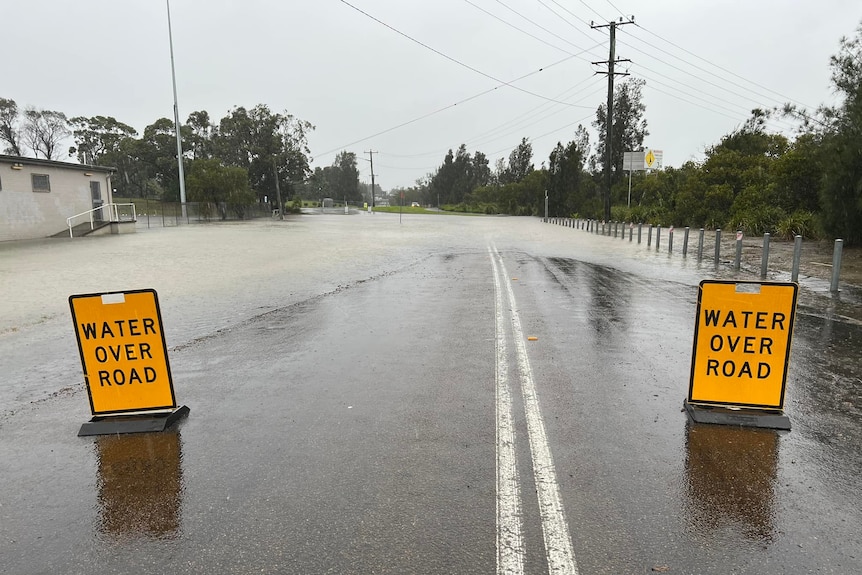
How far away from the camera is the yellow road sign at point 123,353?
4594mm

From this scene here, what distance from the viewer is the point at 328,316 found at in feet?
28.9

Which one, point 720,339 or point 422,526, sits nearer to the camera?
point 422,526

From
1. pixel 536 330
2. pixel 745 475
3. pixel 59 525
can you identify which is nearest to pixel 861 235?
pixel 536 330

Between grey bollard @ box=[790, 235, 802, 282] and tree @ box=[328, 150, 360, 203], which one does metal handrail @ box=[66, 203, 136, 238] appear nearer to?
grey bollard @ box=[790, 235, 802, 282]

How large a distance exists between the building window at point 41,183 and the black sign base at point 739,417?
32143 millimetres

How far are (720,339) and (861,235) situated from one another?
1488 cm

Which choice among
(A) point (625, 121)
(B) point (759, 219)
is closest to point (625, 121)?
(A) point (625, 121)

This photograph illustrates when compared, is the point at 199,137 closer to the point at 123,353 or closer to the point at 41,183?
the point at 41,183

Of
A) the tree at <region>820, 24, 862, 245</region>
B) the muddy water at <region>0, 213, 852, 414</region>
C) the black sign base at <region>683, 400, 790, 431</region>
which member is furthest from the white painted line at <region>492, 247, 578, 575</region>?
the tree at <region>820, 24, 862, 245</region>

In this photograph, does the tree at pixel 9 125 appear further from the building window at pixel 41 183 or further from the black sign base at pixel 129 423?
the black sign base at pixel 129 423

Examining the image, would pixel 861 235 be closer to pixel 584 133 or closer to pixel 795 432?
pixel 795 432

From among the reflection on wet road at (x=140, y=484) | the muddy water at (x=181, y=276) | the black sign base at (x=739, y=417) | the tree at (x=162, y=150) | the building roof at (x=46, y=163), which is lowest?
the muddy water at (x=181, y=276)

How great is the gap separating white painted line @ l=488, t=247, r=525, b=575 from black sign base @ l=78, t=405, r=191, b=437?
2.71 metres

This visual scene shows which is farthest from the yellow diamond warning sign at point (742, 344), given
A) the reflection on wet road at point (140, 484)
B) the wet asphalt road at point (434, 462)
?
the reflection on wet road at point (140, 484)
